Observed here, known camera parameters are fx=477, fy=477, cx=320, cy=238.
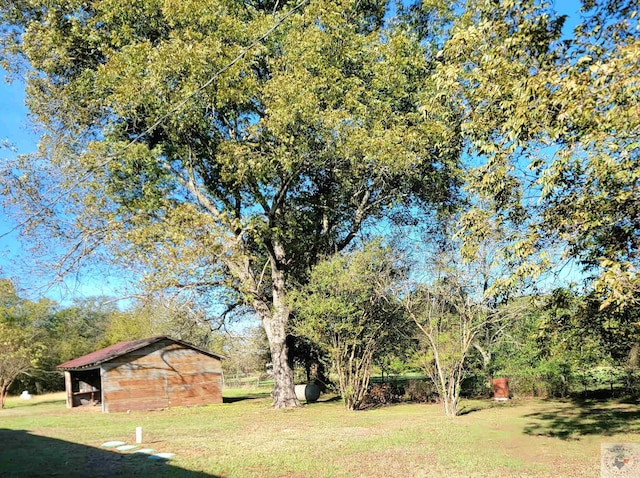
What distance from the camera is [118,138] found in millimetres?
15609

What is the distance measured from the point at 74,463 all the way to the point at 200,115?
981cm

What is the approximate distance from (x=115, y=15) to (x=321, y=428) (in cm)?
1364

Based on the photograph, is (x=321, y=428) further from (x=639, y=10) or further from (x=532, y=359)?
(x=532, y=359)

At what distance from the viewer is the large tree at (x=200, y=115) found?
45.5 feet

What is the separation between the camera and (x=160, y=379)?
21125mm

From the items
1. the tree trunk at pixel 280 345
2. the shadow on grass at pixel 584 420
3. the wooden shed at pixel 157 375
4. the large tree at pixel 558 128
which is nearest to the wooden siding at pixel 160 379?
the wooden shed at pixel 157 375

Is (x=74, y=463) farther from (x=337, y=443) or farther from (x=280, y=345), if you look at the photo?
(x=280, y=345)

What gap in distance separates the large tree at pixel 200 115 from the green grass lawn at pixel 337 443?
4.88m

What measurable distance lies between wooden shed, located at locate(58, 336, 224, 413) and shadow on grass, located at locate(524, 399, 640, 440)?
14251 mm

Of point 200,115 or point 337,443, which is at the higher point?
point 200,115

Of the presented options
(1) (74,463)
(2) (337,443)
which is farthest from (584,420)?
(1) (74,463)

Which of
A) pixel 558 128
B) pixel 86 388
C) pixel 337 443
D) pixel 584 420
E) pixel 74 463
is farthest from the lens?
pixel 86 388

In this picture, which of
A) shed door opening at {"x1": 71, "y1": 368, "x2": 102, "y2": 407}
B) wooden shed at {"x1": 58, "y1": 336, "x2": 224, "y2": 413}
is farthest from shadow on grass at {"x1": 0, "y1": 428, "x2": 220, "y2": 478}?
shed door opening at {"x1": 71, "y1": 368, "x2": 102, "y2": 407}

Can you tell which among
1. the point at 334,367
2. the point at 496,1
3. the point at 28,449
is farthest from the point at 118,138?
the point at 496,1
